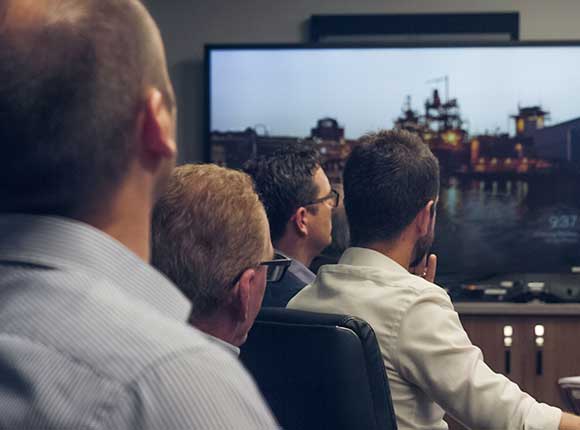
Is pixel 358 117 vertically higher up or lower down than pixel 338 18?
lower down

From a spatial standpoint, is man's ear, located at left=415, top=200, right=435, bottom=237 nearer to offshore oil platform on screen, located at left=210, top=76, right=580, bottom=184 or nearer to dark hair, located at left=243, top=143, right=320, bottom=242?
dark hair, located at left=243, top=143, right=320, bottom=242

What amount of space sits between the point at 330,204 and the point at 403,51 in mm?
2065

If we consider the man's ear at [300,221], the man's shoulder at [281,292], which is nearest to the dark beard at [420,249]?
the man's shoulder at [281,292]

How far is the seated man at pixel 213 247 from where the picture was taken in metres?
1.40

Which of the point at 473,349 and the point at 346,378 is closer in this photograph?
the point at 346,378

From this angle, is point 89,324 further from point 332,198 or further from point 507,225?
point 507,225

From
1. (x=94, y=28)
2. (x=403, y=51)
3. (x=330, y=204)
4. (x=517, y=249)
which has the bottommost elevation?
(x=517, y=249)

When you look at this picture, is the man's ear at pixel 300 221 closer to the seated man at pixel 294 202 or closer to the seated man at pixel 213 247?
the seated man at pixel 294 202

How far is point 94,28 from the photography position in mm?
685

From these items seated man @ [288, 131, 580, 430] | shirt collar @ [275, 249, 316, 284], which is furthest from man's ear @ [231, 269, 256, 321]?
shirt collar @ [275, 249, 316, 284]

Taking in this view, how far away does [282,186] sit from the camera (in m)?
2.88

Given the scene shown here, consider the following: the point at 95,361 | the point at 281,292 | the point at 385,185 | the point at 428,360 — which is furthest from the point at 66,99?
the point at 281,292

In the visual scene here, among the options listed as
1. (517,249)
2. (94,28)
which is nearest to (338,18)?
(517,249)

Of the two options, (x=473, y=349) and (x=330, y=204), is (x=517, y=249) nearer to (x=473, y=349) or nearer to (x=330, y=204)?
(x=330, y=204)
